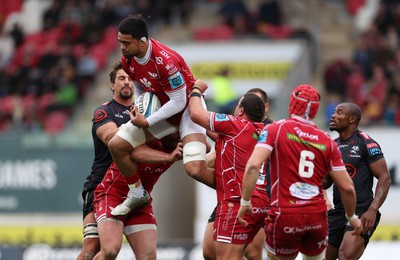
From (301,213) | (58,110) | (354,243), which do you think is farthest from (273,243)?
(58,110)

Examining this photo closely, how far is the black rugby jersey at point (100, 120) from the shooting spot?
37.7 ft

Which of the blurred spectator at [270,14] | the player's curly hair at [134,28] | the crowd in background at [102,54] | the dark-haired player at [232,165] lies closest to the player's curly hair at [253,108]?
the dark-haired player at [232,165]

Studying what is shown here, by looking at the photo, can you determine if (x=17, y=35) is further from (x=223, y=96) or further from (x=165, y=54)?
(x=165, y=54)

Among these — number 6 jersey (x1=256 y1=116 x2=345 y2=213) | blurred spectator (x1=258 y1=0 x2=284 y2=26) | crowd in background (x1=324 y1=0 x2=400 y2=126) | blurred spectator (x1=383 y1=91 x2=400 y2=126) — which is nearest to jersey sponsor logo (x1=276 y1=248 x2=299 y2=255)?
number 6 jersey (x1=256 y1=116 x2=345 y2=213)

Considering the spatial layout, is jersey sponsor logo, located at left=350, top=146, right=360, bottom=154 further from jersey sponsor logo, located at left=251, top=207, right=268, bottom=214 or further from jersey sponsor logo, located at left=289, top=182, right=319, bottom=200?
jersey sponsor logo, located at left=289, top=182, right=319, bottom=200

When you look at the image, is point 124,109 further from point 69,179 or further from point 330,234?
point 69,179

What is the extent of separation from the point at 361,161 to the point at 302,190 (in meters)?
2.04

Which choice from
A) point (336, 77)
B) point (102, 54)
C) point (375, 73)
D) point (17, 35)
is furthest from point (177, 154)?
point (17, 35)

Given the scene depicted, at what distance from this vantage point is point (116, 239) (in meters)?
11.2

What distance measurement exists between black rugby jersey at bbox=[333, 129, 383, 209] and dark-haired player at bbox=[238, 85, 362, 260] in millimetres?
1720

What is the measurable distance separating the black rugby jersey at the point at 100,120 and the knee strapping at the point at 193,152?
1095 mm

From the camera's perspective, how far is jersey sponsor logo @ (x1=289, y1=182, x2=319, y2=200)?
992 cm

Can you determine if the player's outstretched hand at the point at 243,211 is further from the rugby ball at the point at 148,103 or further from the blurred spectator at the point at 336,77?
the blurred spectator at the point at 336,77

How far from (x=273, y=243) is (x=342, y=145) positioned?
2.14m
